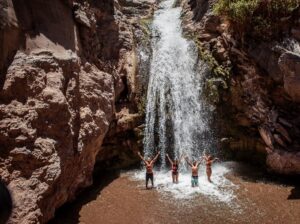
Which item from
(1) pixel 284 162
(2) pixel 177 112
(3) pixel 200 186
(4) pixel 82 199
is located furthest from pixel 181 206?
(2) pixel 177 112

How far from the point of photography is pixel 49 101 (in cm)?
909

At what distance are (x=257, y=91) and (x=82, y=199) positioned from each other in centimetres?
862

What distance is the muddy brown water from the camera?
988 centimetres

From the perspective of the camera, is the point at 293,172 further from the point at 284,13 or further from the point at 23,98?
the point at 23,98

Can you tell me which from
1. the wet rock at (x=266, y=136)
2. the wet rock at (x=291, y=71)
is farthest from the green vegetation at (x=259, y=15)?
the wet rock at (x=266, y=136)

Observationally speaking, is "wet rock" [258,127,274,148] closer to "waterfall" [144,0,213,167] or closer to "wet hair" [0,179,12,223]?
"waterfall" [144,0,213,167]

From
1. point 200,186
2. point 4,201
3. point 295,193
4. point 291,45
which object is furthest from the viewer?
point 291,45

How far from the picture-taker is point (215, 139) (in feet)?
50.8

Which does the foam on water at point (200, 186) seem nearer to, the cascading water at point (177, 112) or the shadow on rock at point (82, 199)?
the cascading water at point (177, 112)

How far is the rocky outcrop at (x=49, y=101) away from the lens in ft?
26.4

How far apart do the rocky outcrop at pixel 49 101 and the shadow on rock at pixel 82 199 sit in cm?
37

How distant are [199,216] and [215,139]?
19.7 feet

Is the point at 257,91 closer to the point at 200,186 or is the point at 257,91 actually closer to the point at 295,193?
the point at 295,193

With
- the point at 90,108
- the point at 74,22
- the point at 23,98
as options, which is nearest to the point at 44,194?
the point at 23,98
